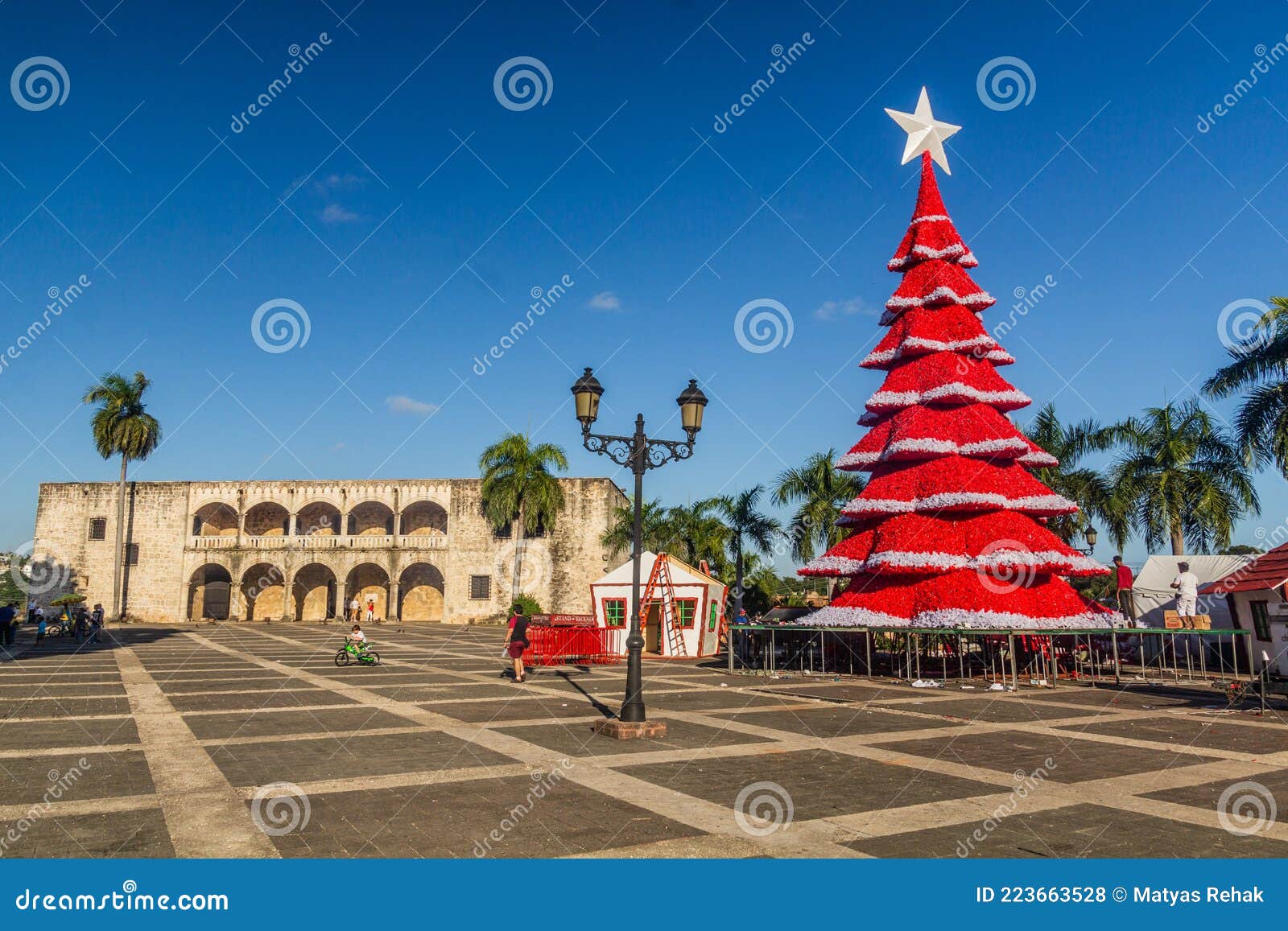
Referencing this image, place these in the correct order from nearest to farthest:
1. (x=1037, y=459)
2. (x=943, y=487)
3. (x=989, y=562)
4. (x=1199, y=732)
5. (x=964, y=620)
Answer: (x=1199, y=732), (x=964, y=620), (x=989, y=562), (x=943, y=487), (x=1037, y=459)

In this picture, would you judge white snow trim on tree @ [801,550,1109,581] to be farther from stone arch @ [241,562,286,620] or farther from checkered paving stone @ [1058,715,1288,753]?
stone arch @ [241,562,286,620]

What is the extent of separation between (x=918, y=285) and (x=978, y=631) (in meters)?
9.47

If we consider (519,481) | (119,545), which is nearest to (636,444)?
(519,481)

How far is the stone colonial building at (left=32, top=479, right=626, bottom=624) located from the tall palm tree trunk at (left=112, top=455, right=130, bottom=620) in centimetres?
102

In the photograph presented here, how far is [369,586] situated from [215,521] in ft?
28.6

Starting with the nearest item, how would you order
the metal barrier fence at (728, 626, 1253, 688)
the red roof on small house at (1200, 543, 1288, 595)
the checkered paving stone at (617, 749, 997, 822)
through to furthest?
the checkered paving stone at (617, 749, 997, 822) < the red roof on small house at (1200, 543, 1288, 595) < the metal barrier fence at (728, 626, 1253, 688)

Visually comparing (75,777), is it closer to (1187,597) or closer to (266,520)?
(1187,597)

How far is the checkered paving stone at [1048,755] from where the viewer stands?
289 inches

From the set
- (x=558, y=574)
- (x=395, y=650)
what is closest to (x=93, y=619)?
(x=395, y=650)

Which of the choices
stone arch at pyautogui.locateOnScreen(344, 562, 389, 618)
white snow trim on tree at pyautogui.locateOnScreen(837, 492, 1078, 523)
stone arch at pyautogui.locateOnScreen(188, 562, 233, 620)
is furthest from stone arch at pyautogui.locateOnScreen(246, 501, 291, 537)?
white snow trim on tree at pyautogui.locateOnScreen(837, 492, 1078, 523)

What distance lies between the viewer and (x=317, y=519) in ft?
138

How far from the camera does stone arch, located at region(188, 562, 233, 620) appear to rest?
41.9 m

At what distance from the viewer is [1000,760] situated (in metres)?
7.75

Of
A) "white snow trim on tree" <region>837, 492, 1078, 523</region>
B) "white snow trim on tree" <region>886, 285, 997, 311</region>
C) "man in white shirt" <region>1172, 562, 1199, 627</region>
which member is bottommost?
"man in white shirt" <region>1172, 562, 1199, 627</region>
